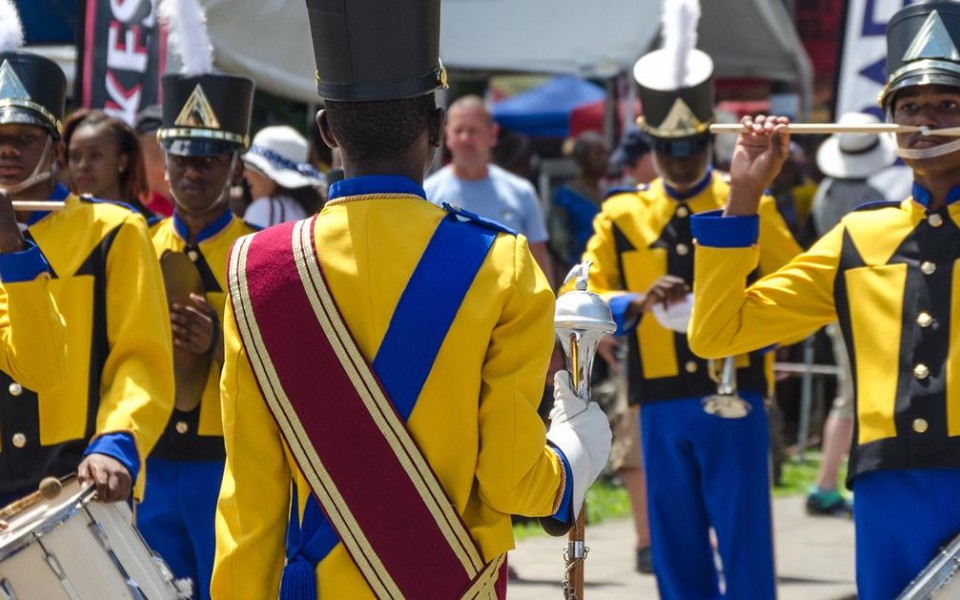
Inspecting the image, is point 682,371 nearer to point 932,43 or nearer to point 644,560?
point 644,560

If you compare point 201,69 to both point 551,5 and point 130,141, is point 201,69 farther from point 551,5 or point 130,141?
point 551,5

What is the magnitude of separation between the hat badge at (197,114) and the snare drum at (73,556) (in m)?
1.87

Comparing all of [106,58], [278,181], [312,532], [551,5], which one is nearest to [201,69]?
[278,181]

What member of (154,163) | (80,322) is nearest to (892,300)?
(80,322)

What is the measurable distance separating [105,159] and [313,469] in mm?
3369

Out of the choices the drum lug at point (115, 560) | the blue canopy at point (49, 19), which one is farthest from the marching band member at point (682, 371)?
the blue canopy at point (49, 19)

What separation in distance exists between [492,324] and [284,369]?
1.34 feet

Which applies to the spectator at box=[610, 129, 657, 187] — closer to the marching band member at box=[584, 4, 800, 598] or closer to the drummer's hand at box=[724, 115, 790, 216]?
the marching band member at box=[584, 4, 800, 598]

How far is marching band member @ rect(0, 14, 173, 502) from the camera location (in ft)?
15.7

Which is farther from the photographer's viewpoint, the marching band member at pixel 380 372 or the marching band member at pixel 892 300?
the marching band member at pixel 892 300

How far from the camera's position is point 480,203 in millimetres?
8977

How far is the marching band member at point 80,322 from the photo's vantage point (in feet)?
A: 15.7

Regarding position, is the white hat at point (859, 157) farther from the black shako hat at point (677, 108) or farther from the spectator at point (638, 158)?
the black shako hat at point (677, 108)

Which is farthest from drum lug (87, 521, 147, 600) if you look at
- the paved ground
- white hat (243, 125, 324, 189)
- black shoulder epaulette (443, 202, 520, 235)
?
the paved ground
